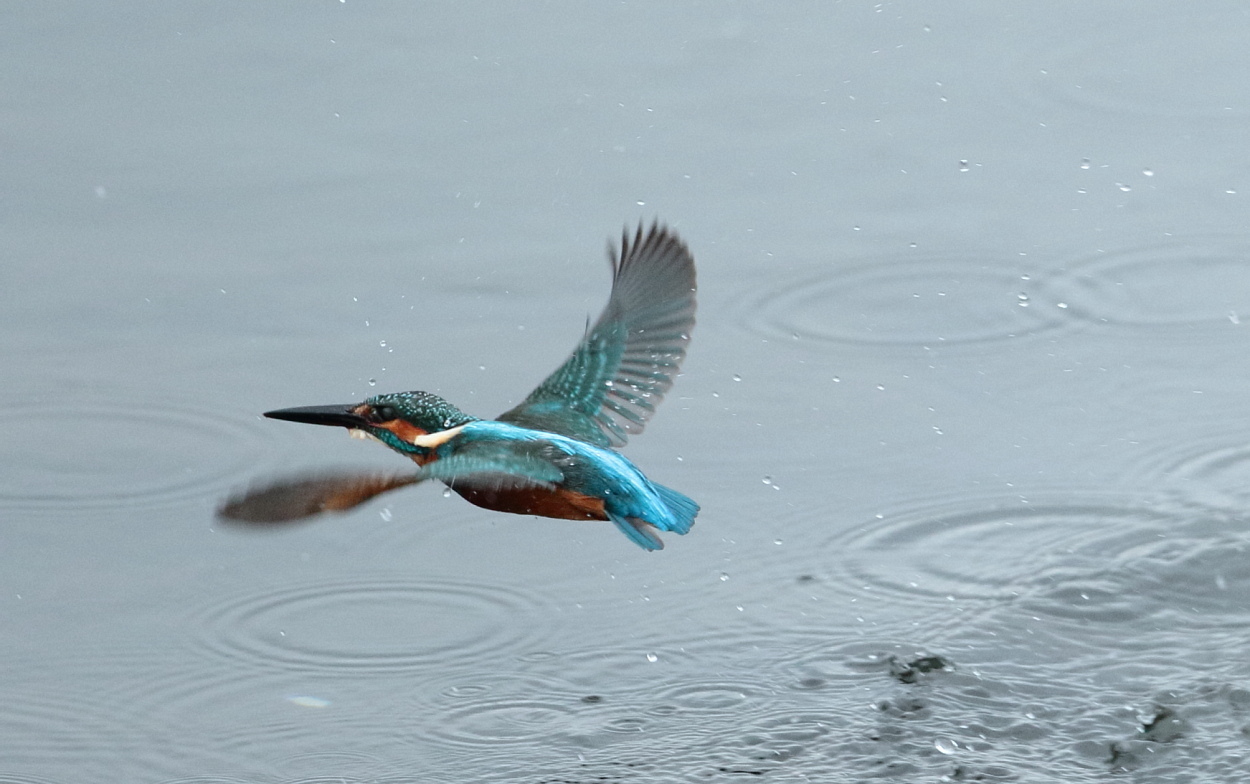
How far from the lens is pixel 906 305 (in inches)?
243

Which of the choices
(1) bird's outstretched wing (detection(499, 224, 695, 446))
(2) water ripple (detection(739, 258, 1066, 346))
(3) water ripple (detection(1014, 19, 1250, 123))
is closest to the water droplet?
(1) bird's outstretched wing (detection(499, 224, 695, 446))

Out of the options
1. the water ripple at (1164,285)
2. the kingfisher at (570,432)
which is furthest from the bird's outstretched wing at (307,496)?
the water ripple at (1164,285)

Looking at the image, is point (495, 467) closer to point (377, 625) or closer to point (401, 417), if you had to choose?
point (401, 417)

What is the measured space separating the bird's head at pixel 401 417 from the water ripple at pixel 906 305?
6.16 feet

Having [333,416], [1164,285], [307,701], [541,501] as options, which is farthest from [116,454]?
[1164,285]

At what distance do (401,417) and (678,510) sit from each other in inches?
23.4

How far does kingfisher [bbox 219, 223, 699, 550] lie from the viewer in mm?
3740

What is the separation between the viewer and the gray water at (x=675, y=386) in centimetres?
455

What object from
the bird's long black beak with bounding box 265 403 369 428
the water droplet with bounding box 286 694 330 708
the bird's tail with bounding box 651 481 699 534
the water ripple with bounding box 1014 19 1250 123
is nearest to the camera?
the bird's tail with bounding box 651 481 699 534

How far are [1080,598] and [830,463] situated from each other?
748 millimetres

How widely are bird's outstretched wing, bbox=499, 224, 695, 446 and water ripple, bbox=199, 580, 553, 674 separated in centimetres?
51

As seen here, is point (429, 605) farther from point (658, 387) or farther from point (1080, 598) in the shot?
point (1080, 598)

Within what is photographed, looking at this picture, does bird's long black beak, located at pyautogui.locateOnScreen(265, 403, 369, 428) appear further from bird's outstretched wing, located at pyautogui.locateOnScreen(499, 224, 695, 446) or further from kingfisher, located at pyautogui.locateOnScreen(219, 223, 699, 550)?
bird's outstretched wing, located at pyautogui.locateOnScreen(499, 224, 695, 446)

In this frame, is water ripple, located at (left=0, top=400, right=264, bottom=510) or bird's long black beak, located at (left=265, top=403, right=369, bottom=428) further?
water ripple, located at (left=0, top=400, right=264, bottom=510)
